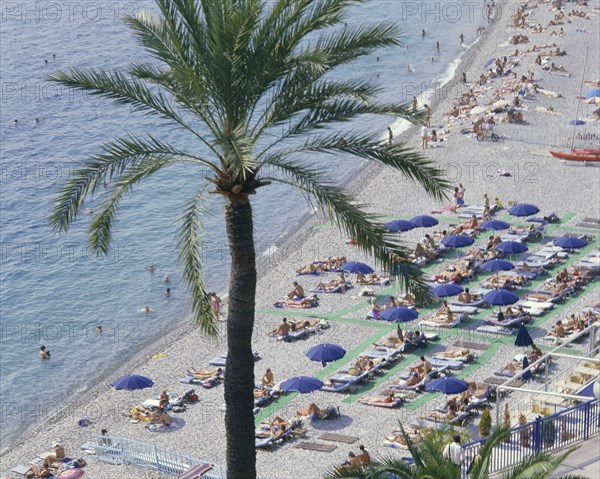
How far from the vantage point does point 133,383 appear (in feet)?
101

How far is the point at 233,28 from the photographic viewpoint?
624 inches

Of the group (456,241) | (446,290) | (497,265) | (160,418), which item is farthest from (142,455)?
(456,241)

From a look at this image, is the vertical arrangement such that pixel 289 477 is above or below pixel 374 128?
below

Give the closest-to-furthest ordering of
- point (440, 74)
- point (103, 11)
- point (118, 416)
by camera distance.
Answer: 1. point (118, 416)
2. point (440, 74)
3. point (103, 11)

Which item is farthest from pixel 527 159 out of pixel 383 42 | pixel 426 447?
pixel 426 447

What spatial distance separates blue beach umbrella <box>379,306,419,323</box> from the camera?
3192 centimetres

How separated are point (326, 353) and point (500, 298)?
5470 mm

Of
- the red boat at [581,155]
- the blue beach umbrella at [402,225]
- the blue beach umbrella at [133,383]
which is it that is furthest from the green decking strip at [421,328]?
the red boat at [581,155]

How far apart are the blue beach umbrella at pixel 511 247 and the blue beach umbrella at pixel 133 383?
463 inches

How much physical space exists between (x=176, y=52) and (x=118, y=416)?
16294 millimetres

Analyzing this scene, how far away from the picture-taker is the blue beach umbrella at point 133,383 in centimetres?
3061

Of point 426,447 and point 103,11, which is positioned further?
point 103,11

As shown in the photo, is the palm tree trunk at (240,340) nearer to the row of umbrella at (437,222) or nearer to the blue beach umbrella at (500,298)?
the blue beach umbrella at (500,298)

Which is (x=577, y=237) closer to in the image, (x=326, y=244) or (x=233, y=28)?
(x=326, y=244)
